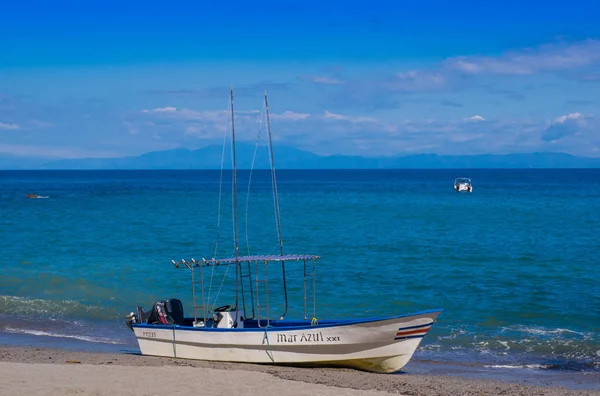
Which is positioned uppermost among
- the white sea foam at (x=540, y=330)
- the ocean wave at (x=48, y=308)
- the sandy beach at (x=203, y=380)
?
the sandy beach at (x=203, y=380)

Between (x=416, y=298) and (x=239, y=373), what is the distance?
14508 millimetres

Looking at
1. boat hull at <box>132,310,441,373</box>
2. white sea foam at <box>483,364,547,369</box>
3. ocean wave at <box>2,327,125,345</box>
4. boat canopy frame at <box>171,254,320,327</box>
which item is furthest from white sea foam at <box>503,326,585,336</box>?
ocean wave at <box>2,327,125,345</box>

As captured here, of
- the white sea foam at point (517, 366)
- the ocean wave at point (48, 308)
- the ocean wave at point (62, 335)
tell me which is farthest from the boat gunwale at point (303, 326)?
the ocean wave at point (48, 308)

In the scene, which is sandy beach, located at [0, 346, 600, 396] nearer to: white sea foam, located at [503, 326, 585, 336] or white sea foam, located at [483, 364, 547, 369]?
white sea foam, located at [483, 364, 547, 369]

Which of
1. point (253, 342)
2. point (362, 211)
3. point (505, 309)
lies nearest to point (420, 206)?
point (362, 211)

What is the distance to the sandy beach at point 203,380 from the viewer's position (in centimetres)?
1645

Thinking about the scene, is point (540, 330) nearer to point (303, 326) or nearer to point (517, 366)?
point (517, 366)

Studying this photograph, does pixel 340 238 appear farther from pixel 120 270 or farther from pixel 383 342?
pixel 383 342

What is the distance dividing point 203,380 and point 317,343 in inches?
135

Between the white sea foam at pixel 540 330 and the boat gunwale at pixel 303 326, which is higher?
the boat gunwale at pixel 303 326

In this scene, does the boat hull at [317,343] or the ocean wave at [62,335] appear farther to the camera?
the ocean wave at [62,335]

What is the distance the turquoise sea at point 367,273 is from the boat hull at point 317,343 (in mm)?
3222

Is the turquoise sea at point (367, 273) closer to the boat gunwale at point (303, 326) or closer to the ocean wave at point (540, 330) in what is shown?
the ocean wave at point (540, 330)

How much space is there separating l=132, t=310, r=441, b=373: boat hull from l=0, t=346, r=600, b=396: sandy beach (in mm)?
312
